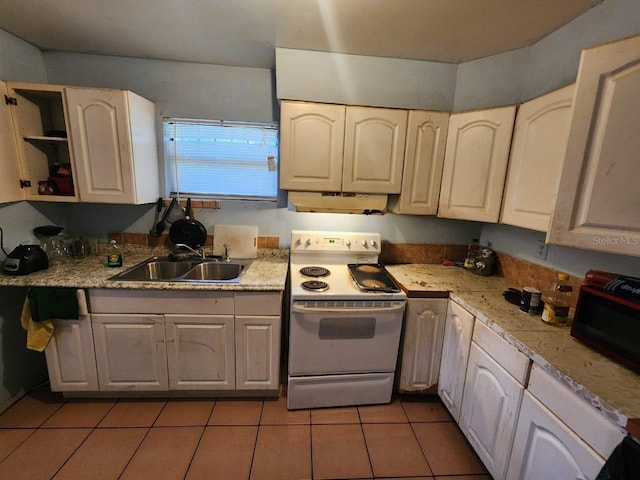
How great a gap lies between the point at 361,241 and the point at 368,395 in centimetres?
110

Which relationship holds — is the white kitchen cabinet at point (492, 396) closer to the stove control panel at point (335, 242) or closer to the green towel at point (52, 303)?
the stove control panel at point (335, 242)

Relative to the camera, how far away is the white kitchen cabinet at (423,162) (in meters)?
1.95

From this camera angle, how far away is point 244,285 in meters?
1.75

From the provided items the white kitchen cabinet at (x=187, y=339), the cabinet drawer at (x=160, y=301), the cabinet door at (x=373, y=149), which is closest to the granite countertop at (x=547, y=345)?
the cabinet door at (x=373, y=149)

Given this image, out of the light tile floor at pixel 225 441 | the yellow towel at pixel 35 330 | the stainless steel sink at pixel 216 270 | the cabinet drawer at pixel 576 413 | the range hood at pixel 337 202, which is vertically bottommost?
the light tile floor at pixel 225 441

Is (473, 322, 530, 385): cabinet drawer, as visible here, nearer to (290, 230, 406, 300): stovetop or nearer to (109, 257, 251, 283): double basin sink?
(290, 230, 406, 300): stovetop

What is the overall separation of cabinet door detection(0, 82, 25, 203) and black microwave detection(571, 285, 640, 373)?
3125mm

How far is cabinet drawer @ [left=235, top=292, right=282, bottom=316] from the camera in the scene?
5.82 ft

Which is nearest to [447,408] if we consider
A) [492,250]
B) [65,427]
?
[492,250]

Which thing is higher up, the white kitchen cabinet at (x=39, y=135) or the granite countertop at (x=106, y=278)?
the white kitchen cabinet at (x=39, y=135)

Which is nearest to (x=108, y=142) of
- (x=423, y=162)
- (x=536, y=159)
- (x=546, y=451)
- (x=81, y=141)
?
(x=81, y=141)

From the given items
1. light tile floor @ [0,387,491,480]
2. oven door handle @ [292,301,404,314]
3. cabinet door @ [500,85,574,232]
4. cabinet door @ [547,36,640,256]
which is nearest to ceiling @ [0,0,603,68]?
cabinet door @ [500,85,574,232]

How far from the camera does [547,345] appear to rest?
120cm

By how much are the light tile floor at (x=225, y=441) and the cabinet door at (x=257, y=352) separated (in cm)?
18
